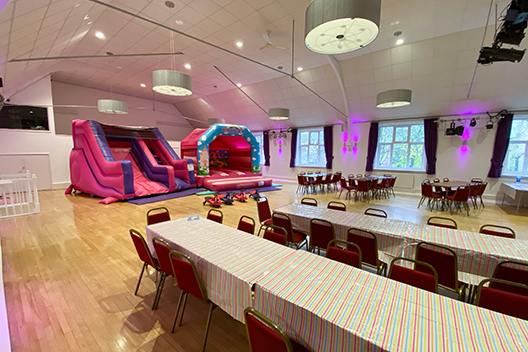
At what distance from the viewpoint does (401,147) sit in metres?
9.41

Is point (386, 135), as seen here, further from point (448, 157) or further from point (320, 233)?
point (320, 233)

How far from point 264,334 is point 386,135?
10512 mm

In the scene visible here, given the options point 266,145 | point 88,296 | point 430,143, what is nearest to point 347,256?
point 88,296

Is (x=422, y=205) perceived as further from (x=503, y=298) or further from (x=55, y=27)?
(x=55, y=27)

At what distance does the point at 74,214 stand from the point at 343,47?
22.6 ft

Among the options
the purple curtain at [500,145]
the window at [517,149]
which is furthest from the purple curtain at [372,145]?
the window at [517,149]

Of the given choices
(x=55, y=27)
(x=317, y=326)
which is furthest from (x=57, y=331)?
(x=55, y=27)

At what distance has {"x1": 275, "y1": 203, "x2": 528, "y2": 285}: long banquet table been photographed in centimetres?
203

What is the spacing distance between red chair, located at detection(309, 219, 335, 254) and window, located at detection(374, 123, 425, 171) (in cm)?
831

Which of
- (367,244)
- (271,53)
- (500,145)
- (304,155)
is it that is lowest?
(367,244)

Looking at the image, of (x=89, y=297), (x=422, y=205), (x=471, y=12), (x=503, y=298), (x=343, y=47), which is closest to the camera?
(x=503, y=298)

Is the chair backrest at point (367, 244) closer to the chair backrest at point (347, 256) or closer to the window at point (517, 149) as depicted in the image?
the chair backrest at point (347, 256)

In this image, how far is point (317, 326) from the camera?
117 centimetres

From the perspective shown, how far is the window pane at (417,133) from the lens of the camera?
29.4ft
